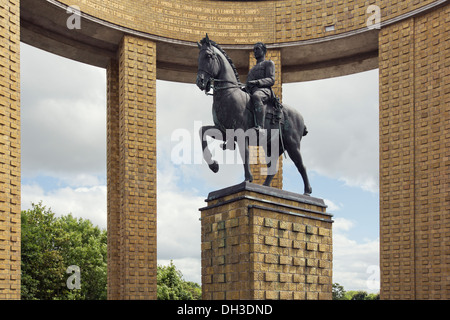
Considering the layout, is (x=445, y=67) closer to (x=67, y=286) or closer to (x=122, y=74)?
(x=122, y=74)

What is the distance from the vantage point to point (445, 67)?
16391mm

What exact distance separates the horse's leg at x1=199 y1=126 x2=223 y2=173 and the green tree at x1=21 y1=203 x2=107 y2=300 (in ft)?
69.2

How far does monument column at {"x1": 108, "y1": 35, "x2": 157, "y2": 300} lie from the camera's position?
1692 cm

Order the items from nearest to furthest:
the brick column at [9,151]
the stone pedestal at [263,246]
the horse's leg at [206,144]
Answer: the stone pedestal at [263,246] → the horse's leg at [206,144] → the brick column at [9,151]

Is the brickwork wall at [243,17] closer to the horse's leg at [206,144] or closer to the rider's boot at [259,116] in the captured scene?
the horse's leg at [206,144]

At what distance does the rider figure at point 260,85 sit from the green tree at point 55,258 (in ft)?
70.9

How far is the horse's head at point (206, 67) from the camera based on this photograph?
10.7 meters

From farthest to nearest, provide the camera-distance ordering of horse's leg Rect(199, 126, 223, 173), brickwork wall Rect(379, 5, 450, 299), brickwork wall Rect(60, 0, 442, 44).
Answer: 1. brickwork wall Rect(60, 0, 442, 44)
2. brickwork wall Rect(379, 5, 450, 299)
3. horse's leg Rect(199, 126, 223, 173)

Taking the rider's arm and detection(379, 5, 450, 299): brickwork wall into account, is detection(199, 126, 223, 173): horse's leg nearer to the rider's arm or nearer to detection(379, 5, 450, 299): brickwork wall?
the rider's arm

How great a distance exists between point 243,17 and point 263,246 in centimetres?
1121

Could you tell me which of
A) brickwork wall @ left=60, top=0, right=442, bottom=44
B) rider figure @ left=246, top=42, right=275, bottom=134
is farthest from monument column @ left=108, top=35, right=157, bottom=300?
rider figure @ left=246, top=42, right=275, bottom=134

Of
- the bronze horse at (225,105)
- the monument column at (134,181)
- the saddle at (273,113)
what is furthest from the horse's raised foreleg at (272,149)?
the monument column at (134,181)

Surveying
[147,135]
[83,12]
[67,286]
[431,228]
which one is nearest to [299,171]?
[431,228]

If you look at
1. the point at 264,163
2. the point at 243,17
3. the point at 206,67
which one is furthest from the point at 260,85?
the point at 243,17
